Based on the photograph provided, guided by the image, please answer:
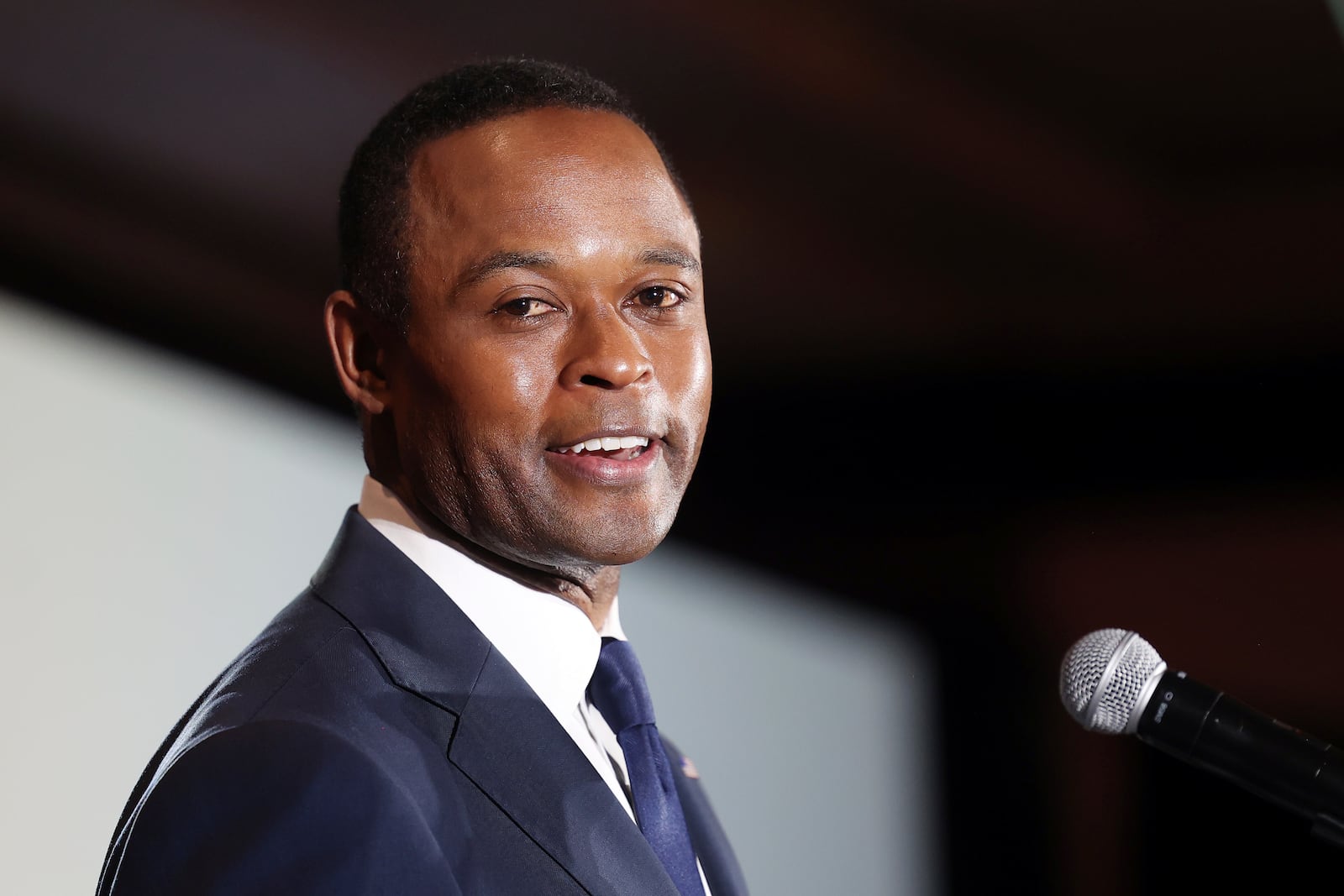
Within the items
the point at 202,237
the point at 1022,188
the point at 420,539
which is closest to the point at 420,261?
the point at 420,539

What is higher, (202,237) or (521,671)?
(202,237)

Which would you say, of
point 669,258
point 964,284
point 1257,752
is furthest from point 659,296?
point 964,284

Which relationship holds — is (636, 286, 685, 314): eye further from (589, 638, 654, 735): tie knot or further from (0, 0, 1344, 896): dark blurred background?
(0, 0, 1344, 896): dark blurred background

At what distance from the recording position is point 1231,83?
2.62 meters

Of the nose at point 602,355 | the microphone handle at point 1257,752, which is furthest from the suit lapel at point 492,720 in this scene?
the microphone handle at point 1257,752

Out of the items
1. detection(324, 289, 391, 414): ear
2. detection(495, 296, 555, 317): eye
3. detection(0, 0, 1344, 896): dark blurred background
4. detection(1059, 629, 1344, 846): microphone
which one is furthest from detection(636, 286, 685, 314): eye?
detection(0, 0, 1344, 896): dark blurred background

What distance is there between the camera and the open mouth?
1406 mm

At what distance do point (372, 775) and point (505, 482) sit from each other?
364 mm

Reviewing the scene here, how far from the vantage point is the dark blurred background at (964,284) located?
2469 mm

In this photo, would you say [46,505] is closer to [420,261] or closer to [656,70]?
[420,261]

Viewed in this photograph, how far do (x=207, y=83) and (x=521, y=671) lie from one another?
1.49 metres

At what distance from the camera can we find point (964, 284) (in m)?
3.05

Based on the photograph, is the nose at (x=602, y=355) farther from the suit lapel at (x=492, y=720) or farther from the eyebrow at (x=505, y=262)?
the suit lapel at (x=492, y=720)

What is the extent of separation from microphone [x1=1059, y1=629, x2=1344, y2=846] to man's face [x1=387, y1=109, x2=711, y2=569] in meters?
0.45
